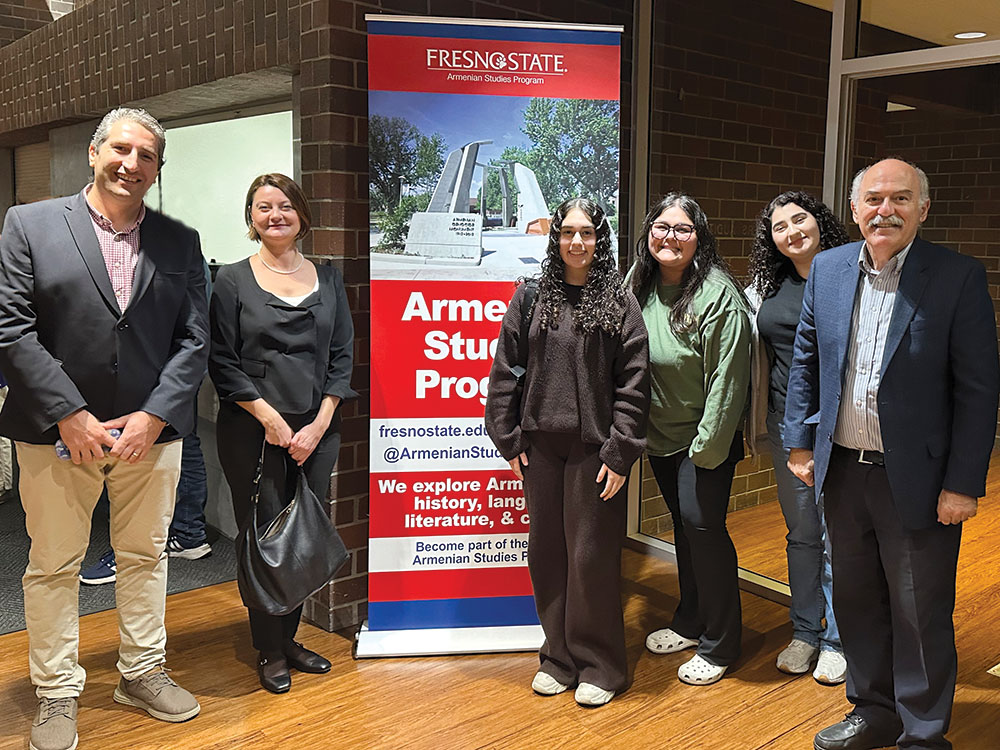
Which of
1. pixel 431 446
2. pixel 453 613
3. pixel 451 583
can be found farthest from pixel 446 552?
pixel 431 446

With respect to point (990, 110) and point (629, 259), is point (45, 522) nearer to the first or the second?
point (629, 259)

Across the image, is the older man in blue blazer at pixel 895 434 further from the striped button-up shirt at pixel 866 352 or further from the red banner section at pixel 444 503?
the red banner section at pixel 444 503

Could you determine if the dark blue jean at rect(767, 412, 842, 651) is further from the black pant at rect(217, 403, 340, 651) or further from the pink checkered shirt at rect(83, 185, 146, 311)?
the pink checkered shirt at rect(83, 185, 146, 311)

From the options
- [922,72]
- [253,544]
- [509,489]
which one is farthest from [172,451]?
[922,72]

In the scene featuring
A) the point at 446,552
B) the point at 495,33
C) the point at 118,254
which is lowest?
the point at 446,552

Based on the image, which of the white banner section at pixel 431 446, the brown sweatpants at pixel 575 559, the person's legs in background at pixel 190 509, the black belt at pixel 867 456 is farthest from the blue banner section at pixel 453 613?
the black belt at pixel 867 456

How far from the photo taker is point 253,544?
9.27ft

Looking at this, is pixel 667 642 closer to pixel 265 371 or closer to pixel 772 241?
pixel 772 241

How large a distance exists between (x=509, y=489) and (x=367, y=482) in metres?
0.57

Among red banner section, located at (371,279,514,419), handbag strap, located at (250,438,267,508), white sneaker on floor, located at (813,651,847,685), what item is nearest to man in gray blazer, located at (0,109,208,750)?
handbag strap, located at (250,438,267,508)

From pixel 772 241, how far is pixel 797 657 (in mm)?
1406

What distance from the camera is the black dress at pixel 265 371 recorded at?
2.86 metres

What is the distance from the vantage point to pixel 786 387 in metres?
2.95

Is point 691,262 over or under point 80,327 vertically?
over
